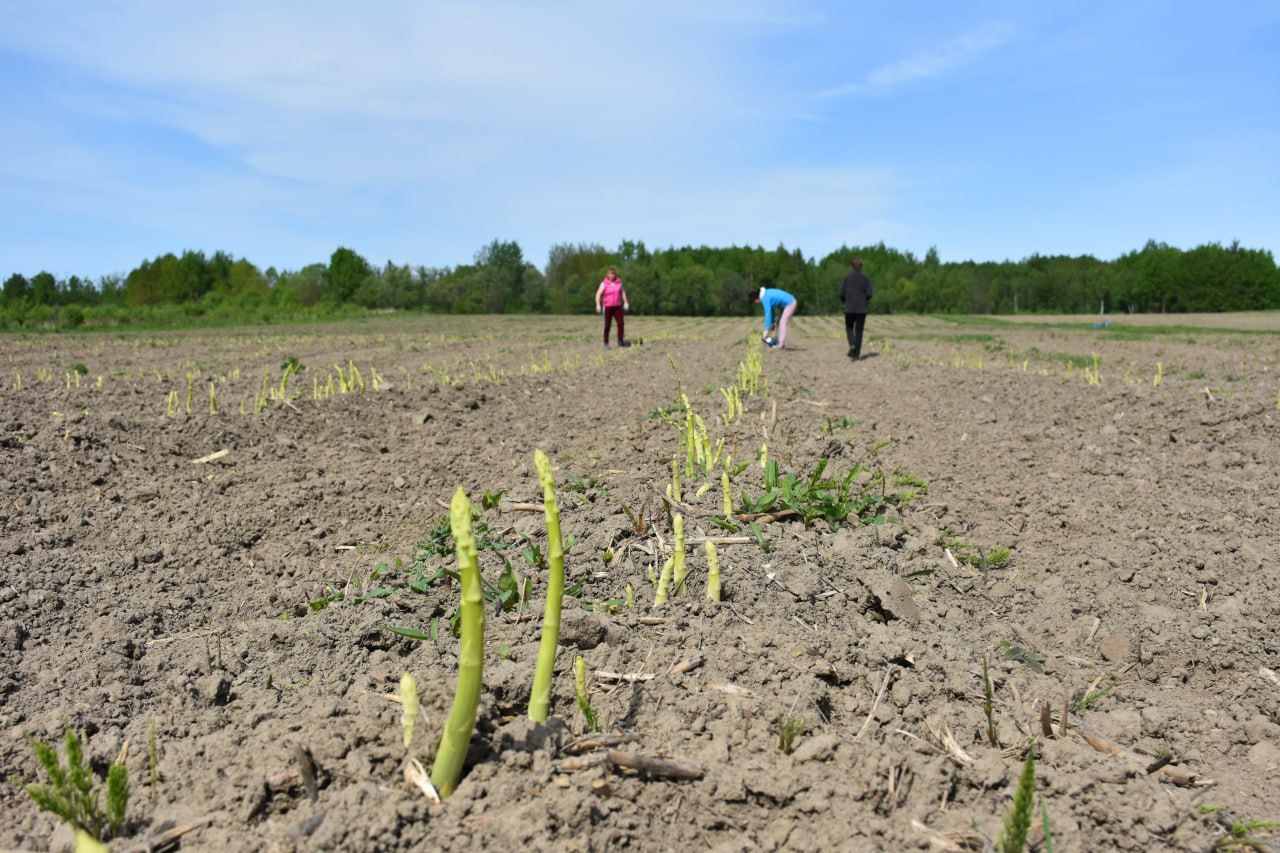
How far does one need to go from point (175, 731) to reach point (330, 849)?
890mm

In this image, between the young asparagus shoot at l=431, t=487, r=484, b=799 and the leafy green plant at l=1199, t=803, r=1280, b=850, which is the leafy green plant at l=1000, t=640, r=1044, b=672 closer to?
the leafy green plant at l=1199, t=803, r=1280, b=850

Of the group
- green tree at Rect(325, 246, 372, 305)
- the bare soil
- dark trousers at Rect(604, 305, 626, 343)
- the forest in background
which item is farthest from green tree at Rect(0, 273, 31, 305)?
→ the bare soil

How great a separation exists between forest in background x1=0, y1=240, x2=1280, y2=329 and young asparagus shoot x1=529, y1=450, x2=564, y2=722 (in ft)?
156

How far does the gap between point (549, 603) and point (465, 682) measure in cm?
26

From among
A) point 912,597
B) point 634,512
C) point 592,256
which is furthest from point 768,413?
point 592,256

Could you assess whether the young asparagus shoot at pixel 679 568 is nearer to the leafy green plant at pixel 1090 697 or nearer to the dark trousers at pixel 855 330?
the leafy green plant at pixel 1090 697

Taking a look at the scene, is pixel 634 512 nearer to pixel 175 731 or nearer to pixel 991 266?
pixel 175 731

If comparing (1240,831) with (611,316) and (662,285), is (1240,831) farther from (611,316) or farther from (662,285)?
(662,285)

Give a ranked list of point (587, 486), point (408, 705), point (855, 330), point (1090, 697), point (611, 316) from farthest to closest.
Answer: point (611, 316) < point (855, 330) < point (587, 486) < point (1090, 697) < point (408, 705)

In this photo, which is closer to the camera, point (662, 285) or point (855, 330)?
point (855, 330)

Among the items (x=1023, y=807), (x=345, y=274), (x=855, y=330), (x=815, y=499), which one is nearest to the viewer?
(x=1023, y=807)

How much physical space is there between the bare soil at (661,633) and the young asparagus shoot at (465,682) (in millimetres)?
73

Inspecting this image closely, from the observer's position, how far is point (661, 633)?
2.61 m

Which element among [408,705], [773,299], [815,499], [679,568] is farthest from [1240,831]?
[773,299]
